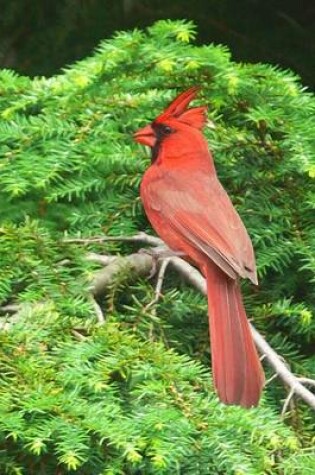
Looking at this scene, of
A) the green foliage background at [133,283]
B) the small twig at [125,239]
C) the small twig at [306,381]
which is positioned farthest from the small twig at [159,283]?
the small twig at [306,381]

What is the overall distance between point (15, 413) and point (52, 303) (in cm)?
41

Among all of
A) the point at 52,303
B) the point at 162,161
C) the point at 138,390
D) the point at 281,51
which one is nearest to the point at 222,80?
the point at 162,161

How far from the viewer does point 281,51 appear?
4.25 meters

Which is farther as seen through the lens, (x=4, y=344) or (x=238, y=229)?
(x=238, y=229)

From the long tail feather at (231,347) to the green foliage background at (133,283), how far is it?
0.04 m

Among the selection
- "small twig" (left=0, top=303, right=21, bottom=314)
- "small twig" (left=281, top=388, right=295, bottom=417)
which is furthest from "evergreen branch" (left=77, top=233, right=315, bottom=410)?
"small twig" (left=0, top=303, right=21, bottom=314)

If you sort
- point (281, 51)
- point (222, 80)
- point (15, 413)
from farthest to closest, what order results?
point (281, 51) < point (222, 80) < point (15, 413)

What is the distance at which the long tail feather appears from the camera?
2344mm

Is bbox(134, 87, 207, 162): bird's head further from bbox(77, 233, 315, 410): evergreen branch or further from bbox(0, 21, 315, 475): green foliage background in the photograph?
bbox(77, 233, 315, 410): evergreen branch

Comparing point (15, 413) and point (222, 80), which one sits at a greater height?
point (222, 80)

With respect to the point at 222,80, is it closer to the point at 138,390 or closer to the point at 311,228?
the point at 311,228

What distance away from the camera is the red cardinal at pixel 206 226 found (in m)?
2.46

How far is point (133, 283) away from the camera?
9.20ft

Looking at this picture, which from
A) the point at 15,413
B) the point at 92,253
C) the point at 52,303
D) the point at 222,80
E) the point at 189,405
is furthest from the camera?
the point at 222,80
